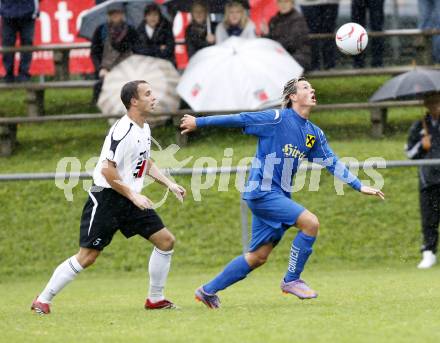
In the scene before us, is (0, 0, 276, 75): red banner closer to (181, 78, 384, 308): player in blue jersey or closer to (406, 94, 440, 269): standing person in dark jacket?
(406, 94, 440, 269): standing person in dark jacket

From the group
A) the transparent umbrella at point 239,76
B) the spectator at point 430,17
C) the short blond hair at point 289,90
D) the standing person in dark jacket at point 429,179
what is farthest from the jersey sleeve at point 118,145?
the spectator at point 430,17

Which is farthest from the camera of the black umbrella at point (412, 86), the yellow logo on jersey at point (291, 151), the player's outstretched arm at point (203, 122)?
the black umbrella at point (412, 86)

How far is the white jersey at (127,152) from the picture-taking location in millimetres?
8750

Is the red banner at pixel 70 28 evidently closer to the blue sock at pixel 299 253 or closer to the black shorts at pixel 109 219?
the black shorts at pixel 109 219

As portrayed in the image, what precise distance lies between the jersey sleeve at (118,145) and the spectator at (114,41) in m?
7.31

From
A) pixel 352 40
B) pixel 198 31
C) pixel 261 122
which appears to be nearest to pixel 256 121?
pixel 261 122

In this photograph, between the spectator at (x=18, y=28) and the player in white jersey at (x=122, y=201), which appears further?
the spectator at (x=18, y=28)

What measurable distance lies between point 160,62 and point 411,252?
189 inches

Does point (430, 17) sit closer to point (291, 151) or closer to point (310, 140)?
point (310, 140)

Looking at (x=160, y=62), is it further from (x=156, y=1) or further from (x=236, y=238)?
(x=236, y=238)

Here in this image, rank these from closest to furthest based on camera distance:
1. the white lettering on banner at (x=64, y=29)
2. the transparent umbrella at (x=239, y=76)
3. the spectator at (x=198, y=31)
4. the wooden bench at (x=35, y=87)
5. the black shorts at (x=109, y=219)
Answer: the black shorts at (x=109, y=219), the transparent umbrella at (x=239, y=76), the spectator at (x=198, y=31), the wooden bench at (x=35, y=87), the white lettering on banner at (x=64, y=29)

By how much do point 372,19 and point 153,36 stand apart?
339 centimetres

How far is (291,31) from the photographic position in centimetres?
1578

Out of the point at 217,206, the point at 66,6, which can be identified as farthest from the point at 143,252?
the point at 66,6
